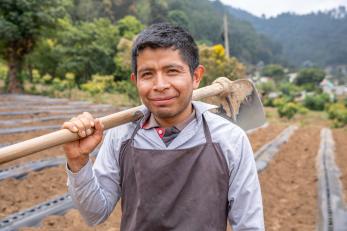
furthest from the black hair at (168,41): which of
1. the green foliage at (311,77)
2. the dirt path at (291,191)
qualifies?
the green foliage at (311,77)

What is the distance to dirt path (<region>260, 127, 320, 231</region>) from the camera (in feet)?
10.6

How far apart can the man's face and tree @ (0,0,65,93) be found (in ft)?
39.1

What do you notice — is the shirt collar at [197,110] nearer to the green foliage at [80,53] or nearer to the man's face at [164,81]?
the man's face at [164,81]

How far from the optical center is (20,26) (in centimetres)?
1241

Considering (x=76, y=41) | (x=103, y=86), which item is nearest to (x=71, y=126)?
(x=103, y=86)

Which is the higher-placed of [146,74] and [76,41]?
[76,41]

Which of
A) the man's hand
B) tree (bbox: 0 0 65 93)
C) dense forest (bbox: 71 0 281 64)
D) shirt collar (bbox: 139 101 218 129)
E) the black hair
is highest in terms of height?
dense forest (bbox: 71 0 281 64)

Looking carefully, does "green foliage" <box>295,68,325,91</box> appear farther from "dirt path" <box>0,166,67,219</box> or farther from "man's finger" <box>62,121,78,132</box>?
"man's finger" <box>62,121,78,132</box>

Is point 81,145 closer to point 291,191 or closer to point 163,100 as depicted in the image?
point 163,100

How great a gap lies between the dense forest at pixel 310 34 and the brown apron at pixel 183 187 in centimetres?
8341

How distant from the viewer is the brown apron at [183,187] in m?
1.11

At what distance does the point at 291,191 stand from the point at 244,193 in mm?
3289

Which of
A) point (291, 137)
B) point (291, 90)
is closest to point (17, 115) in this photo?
point (291, 137)

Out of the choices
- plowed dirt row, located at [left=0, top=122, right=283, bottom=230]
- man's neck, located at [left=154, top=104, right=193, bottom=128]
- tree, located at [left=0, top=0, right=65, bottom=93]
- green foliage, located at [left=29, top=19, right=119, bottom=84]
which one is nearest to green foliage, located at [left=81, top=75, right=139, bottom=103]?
green foliage, located at [left=29, top=19, right=119, bottom=84]
